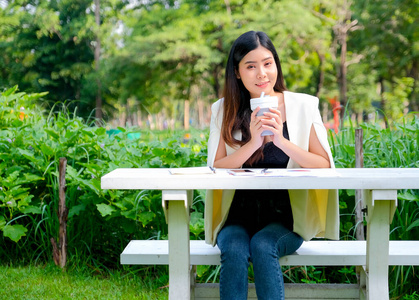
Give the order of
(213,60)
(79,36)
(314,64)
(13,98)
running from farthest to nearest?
(79,36) → (314,64) → (213,60) → (13,98)

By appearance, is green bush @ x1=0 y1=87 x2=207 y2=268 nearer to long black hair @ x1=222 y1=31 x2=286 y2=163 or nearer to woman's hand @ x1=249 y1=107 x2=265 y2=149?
long black hair @ x1=222 y1=31 x2=286 y2=163

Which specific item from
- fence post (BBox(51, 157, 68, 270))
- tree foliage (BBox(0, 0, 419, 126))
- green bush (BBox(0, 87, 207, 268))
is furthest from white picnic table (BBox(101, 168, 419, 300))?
tree foliage (BBox(0, 0, 419, 126))

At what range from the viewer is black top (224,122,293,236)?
215 cm

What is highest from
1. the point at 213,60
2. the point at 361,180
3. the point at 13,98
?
the point at 213,60

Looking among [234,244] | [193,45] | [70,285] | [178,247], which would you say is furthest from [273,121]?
[193,45]

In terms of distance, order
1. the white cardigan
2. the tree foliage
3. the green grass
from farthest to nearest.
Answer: the tree foliage < the green grass < the white cardigan

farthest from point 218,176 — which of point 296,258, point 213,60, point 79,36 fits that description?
point 79,36

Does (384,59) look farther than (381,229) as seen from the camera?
Yes

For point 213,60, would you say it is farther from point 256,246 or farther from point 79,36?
point 256,246

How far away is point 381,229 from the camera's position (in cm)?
193

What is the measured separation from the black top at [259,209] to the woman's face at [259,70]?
0.47 metres

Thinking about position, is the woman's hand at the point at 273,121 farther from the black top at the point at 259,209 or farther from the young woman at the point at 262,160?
the black top at the point at 259,209

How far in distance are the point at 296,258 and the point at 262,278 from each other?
0.77 feet

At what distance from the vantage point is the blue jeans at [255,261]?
73.7 inches
